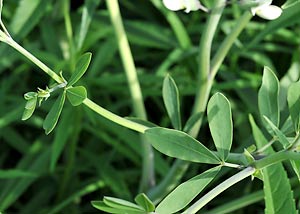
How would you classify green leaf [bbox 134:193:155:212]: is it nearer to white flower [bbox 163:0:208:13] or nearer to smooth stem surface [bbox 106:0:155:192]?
white flower [bbox 163:0:208:13]

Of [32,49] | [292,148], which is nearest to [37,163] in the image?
[32,49]

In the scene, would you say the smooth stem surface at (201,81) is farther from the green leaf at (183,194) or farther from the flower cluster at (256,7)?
the green leaf at (183,194)

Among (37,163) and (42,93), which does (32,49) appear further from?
(42,93)

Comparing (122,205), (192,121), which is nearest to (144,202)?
(122,205)

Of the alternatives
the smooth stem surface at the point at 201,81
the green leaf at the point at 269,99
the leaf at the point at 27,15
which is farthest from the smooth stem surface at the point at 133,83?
the green leaf at the point at 269,99

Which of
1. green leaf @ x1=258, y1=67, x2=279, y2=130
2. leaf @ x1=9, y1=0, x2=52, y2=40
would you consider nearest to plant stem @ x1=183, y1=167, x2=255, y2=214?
green leaf @ x1=258, y1=67, x2=279, y2=130

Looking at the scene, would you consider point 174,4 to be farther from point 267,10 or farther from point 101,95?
point 101,95
